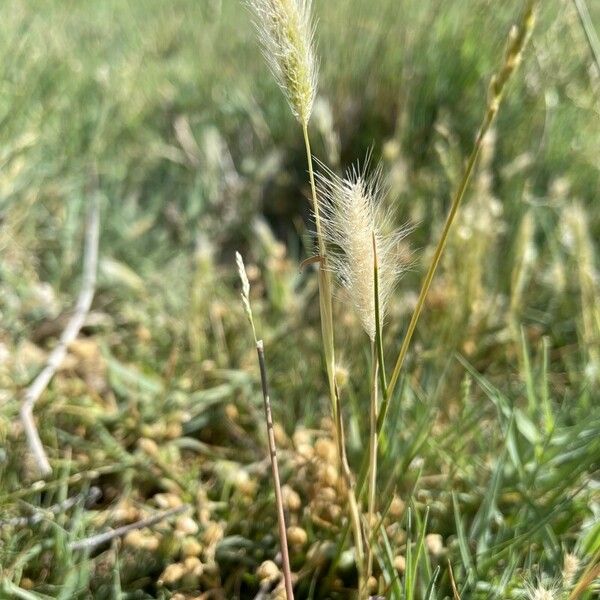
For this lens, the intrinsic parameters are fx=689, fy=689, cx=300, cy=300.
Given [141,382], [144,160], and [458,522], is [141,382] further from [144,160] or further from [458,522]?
[144,160]

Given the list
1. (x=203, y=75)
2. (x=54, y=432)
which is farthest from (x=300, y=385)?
(x=203, y=75)

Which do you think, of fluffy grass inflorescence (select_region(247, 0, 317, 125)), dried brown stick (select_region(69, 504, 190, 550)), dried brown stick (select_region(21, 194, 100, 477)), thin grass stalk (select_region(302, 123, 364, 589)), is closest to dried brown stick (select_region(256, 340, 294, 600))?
thin grass stalk (select_region(302, 123, 364, 589))

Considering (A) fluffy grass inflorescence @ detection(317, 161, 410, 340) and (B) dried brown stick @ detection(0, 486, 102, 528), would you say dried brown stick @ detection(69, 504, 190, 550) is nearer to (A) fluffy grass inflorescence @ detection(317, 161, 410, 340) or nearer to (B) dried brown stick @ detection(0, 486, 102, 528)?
(B) dried brown stick @ detection(0, 486, 102, 528)

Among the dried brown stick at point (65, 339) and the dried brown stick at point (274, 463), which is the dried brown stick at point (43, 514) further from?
the dried brown stick at point (274, 463)

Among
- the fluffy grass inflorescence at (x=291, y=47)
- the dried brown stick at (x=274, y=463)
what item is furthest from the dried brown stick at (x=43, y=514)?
the fluffy grass inflorescence at (x=291, y=47)

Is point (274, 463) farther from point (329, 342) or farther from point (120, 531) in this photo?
point (120, 531)
